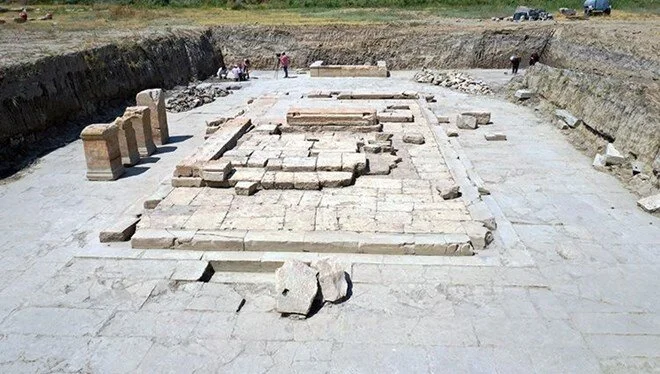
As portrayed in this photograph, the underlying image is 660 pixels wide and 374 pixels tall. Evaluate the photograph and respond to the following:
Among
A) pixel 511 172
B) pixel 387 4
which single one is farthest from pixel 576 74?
pixel 387 4

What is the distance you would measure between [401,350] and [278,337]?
1.30m

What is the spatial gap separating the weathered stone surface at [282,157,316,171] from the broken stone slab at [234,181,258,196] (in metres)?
0.88

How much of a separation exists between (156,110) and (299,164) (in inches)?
196

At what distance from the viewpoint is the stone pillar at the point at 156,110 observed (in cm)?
1188

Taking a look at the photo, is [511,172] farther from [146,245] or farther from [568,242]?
[146,245]

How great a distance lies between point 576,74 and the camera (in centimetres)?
1422

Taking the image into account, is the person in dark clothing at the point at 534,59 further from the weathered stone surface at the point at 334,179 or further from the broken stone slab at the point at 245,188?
the broken stone slab at the point at 245,188

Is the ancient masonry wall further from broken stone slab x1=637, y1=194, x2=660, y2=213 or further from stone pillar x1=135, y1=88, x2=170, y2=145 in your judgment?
broken stone slab x1=637, y1=194, x2=660, y2=213

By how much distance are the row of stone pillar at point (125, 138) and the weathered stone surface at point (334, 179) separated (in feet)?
14.2

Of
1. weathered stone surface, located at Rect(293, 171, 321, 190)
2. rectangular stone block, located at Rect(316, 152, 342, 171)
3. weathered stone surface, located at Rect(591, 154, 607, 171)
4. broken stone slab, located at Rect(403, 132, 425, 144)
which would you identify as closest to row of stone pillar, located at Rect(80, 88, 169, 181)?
weathered stone surface, located at Rect(293, 171, 321, 190)

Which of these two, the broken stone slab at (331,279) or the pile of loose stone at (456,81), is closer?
the broken stone slab at (331,279)

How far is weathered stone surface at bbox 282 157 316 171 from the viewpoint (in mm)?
8914

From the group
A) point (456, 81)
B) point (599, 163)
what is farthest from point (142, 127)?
point (456, 81)

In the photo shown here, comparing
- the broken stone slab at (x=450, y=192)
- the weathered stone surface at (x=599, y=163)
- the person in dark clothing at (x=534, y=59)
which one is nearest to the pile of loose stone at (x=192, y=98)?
the broken stone slab at (x=450, y=192)
